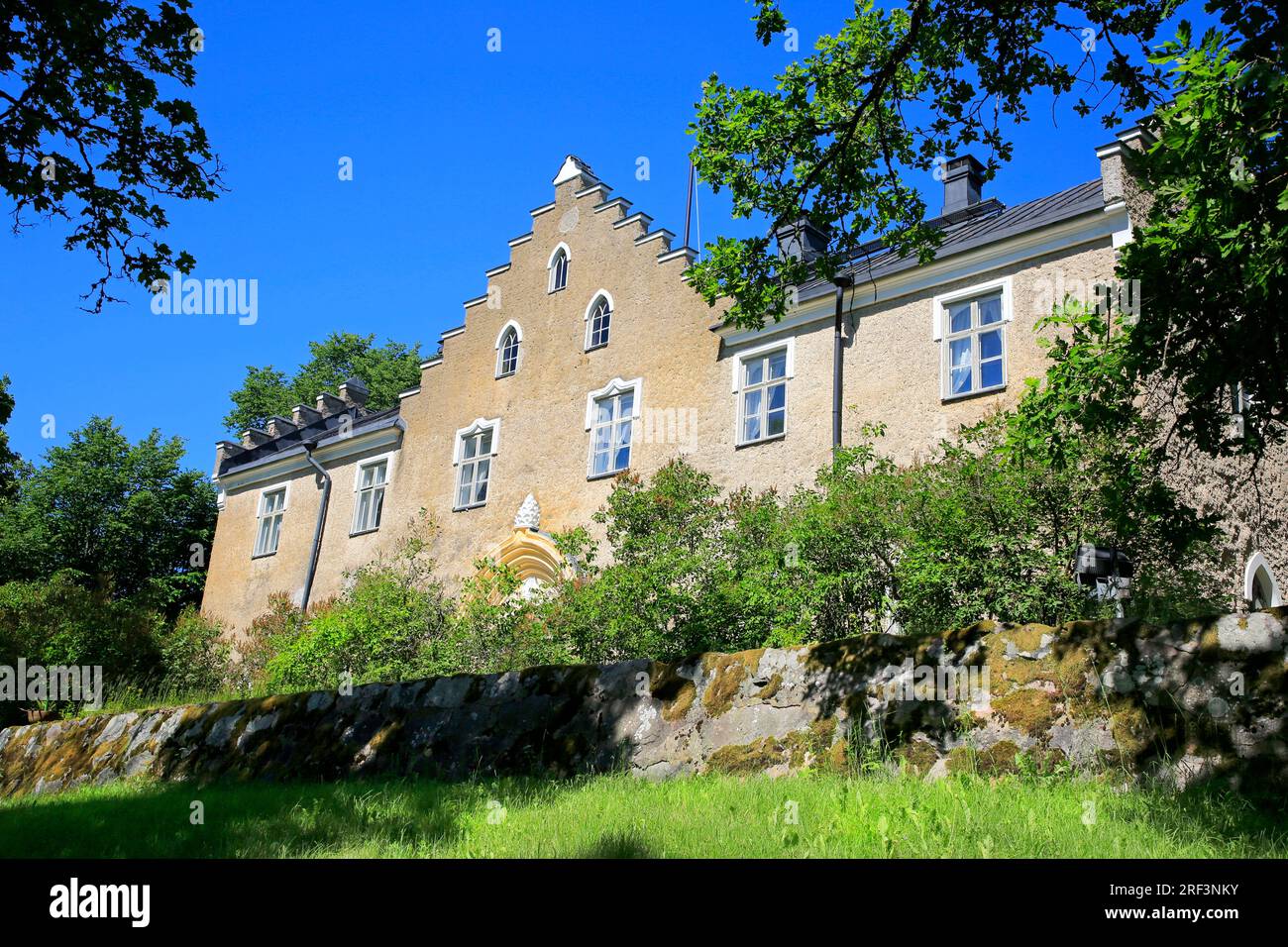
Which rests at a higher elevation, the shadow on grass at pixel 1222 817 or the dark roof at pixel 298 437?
the dark roof at pixel 298 437

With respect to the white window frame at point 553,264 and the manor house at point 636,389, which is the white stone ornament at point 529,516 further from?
the white window frame at point 553,264

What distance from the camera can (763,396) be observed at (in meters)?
18.3

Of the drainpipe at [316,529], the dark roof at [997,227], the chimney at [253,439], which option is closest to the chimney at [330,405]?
the chimney at [253,439]

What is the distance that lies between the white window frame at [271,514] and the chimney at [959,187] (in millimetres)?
18322

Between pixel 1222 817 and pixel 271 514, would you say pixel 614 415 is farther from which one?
pixel 1222 817

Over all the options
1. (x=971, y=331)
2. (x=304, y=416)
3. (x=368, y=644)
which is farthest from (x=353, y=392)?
(x=971, y=331)

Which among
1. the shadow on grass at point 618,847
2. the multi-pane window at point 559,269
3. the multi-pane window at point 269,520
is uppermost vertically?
the multi-pane window at point 559,269

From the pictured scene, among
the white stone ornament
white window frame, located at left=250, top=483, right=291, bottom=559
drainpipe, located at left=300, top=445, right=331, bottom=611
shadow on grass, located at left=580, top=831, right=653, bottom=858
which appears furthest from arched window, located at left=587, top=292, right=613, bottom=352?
shadow on grass, located at left=580, top=831, right=653, bottom=858

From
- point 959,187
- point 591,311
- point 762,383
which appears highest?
point 959,187

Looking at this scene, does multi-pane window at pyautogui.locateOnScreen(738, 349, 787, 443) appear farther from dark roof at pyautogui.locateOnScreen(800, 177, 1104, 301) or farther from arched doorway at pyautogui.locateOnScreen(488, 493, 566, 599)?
arched doorway at pyautogui.locateOnScreen(488, 493, 566, 599)

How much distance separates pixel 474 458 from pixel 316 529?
223 inches

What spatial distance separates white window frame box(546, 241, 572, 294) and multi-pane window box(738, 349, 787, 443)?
580 centimetres

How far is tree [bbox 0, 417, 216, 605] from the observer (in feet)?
121

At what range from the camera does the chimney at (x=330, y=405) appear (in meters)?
33.4
